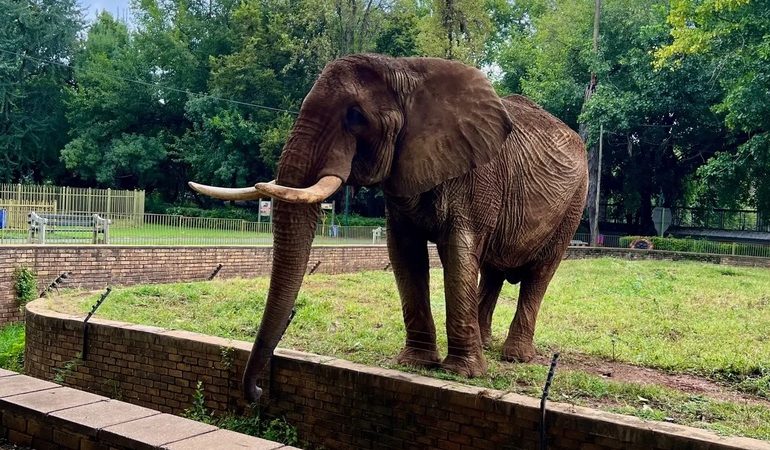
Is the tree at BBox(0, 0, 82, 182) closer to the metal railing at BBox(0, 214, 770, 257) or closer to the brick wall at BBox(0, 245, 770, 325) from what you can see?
the metal railing at BBox(0, 214, 770, 257)

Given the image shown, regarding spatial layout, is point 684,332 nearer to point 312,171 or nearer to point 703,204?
point 312,171

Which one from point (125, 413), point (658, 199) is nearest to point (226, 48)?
point (658, 199)

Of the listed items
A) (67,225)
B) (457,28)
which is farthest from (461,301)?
(457,28)

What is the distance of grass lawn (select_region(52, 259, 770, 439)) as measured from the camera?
566cm

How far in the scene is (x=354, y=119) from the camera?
518 centimetres

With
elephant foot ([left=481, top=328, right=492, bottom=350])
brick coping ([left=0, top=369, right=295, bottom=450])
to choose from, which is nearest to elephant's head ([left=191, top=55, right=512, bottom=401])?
brick coping ([left=0, top=369, right=295, bottom=450])

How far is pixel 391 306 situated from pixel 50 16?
3757 centimetres

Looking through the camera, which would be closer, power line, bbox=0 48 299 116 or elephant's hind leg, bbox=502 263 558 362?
elephant's hind leg, bbox=502 263 558 362

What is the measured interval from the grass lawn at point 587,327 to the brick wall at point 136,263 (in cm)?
190

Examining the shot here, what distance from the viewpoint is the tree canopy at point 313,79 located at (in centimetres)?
2634

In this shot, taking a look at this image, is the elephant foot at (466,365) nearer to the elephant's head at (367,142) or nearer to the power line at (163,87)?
the elephant's head at (367,142)

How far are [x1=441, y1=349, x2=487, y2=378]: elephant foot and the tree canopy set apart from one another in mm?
20001

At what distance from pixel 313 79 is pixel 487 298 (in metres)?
28.2

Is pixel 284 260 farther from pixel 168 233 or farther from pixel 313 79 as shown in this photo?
pixel 313 79
